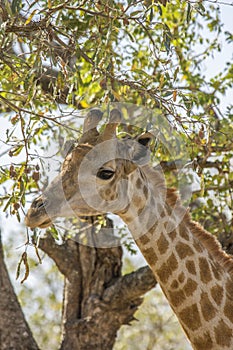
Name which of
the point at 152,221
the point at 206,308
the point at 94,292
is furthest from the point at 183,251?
the point at 94,292

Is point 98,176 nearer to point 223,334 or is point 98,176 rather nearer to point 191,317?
point 191,317

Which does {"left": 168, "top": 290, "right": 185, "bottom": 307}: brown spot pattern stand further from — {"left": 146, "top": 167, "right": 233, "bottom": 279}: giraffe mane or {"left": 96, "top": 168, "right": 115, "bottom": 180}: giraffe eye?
{"left": 96, "top": 168, "right": 115, "bottom": 180}: giraffe eye

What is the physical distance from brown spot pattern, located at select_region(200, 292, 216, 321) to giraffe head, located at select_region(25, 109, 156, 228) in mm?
875

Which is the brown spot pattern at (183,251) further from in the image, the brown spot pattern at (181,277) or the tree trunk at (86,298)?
the tree trunk at (86,298)

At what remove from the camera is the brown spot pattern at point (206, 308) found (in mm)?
5395

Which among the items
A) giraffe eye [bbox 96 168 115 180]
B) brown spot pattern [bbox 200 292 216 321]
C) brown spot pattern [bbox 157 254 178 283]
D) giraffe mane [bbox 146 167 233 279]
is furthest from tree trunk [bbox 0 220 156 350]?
giraffe eye [bbox 96 168 115 180]

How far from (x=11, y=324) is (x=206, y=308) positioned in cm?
290

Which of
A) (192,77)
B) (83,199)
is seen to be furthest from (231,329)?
(192,77)

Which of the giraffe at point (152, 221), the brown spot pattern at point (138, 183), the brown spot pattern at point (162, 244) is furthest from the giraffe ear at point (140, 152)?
the brown spot pattern at point (162, 244)

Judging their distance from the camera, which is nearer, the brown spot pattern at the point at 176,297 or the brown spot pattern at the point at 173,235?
the brown spot pattern at the point at 176,297

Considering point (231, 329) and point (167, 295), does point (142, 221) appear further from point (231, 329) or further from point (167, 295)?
point (231, 329)

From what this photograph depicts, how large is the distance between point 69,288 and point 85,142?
310 centimetres

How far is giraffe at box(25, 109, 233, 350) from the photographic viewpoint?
5.39m

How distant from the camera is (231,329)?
5.34 meters
